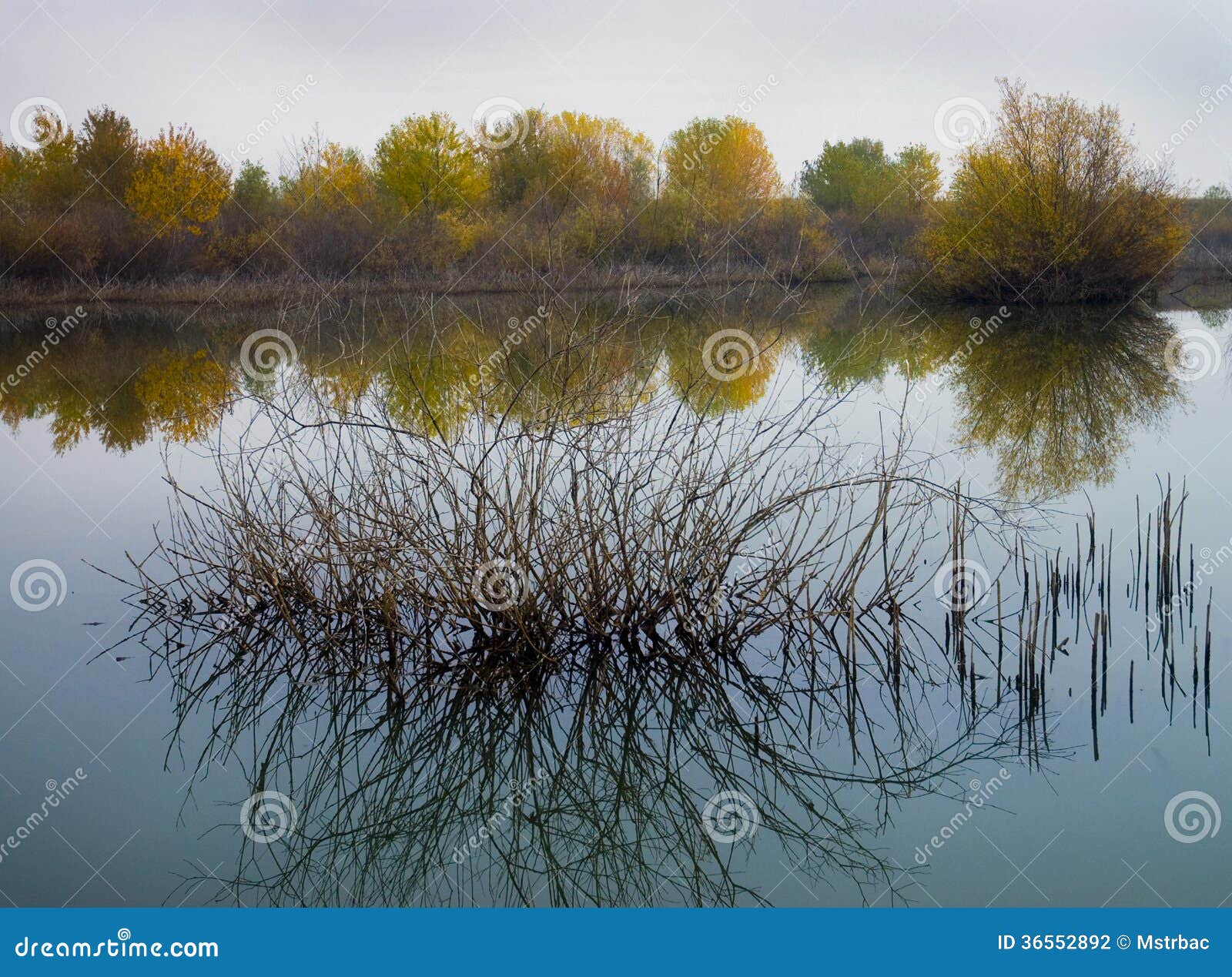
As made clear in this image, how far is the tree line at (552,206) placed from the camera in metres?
23.2

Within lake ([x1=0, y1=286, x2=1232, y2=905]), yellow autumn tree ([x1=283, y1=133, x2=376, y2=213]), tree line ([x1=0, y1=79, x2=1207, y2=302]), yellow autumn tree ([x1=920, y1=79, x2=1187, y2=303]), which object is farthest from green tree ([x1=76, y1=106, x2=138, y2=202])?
lake ([x1=0, y1=286, x2=1232, y2=905])

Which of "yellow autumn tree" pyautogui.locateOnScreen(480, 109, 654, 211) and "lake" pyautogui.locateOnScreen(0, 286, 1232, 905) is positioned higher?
"yellow autumn tree" pyautogui.locateOnScreen(480, 109, 654, 211)

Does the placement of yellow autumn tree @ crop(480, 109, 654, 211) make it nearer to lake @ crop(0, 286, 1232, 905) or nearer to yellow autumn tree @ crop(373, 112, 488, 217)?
yellow autumn tree @ crop(373, 112, 488, 217)

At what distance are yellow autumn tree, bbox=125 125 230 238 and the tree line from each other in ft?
0.21

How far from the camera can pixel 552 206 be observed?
11.2 metres

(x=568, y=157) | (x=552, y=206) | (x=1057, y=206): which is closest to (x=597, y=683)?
(x=552, y=206)

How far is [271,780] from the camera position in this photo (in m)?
4.44

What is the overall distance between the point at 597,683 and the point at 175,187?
31188mm

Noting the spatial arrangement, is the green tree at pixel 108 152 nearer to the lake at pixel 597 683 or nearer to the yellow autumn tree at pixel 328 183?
the yellow autumn tree at pixel 328 183

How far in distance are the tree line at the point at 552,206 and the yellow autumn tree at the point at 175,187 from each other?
7 cm

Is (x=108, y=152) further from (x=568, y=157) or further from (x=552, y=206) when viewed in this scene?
(x=552, y=206)

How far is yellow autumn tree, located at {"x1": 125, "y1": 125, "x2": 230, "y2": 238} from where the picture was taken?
3172 centimetres

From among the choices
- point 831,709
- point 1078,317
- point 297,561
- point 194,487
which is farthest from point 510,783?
point 1078,317

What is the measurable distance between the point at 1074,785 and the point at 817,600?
5.36 ft
